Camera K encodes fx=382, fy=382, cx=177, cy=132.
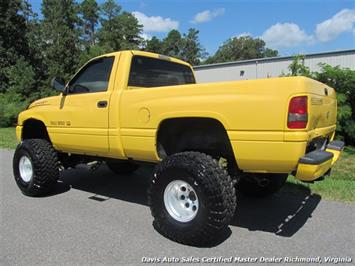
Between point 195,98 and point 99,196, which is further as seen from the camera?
point 99,196

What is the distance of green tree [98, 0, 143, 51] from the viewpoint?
2240 inches

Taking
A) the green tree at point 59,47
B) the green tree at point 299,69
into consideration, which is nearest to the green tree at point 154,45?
the green tree at point 59,47

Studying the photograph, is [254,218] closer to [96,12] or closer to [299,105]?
[299,105]

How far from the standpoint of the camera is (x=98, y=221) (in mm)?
4684

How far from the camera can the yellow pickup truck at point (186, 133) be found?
347 centimetres

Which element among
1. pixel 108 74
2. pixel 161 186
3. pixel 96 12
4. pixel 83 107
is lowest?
pixel 161 186

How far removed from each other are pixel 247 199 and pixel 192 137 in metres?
1.65

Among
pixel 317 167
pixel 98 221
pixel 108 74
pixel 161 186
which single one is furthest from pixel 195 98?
pixel 98 221

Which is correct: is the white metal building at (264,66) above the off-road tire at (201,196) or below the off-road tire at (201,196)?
above

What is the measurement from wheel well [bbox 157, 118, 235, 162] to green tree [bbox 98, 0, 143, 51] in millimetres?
52424

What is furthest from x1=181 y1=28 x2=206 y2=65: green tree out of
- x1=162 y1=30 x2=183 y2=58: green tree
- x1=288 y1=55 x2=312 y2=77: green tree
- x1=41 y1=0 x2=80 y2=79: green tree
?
x1=288 y1=55 x2=312 y2=77: green tree

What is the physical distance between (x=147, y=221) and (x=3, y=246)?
1.60 m

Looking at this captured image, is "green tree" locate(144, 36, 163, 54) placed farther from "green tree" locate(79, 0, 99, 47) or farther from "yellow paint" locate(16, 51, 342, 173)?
"yellow paint" locate(16, 51, 342, 173)

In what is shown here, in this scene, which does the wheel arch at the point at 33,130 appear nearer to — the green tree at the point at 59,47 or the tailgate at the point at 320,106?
the tailgate at the point at 320,106
